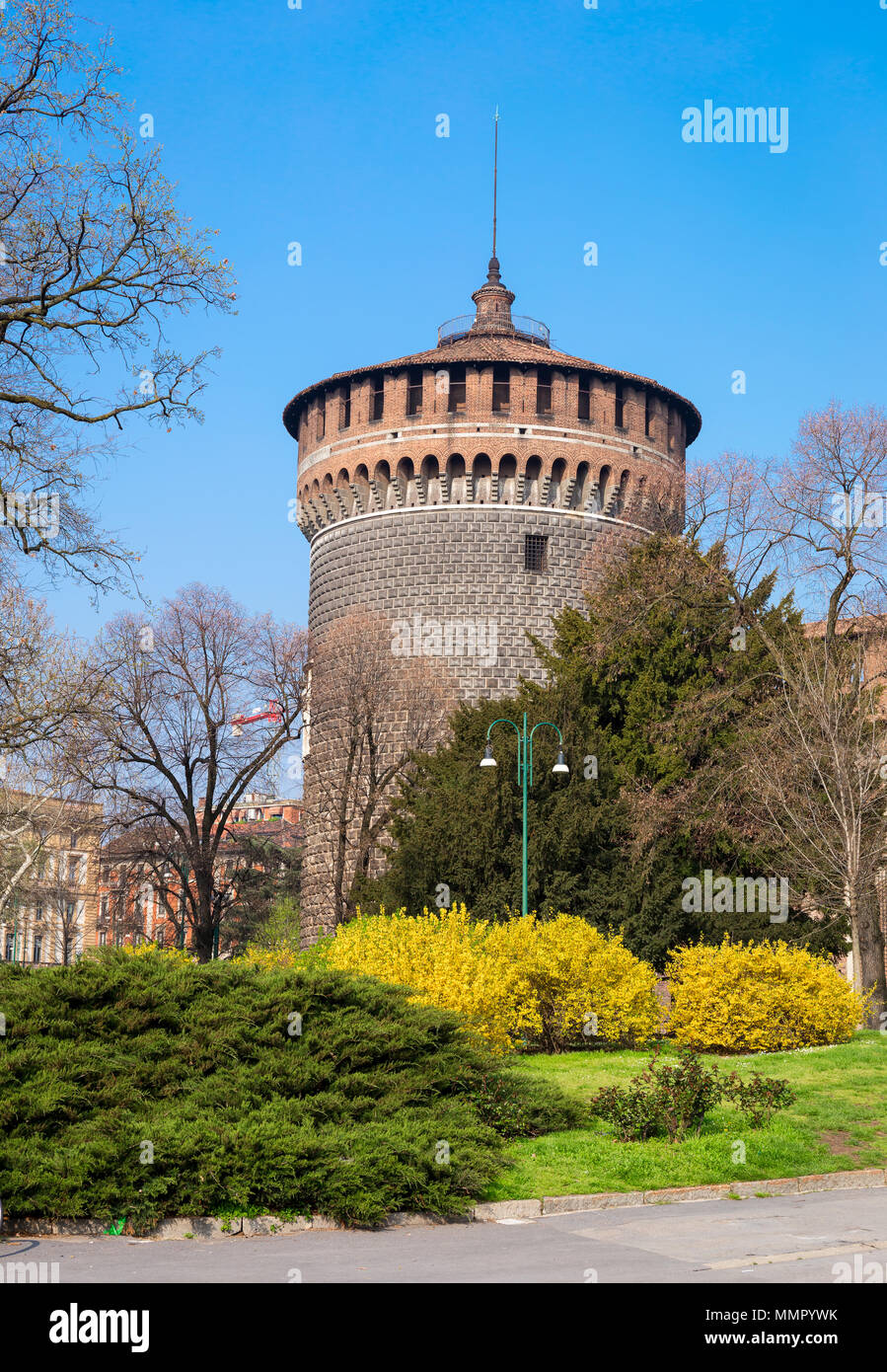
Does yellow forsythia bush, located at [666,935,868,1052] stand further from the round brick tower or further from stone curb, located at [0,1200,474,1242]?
the round brick tower

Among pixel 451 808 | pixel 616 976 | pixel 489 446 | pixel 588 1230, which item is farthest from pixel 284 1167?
pixel 489 446

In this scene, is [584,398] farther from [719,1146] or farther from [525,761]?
[719,1146]

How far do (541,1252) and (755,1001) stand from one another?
1088cm

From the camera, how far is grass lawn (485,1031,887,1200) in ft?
39.0

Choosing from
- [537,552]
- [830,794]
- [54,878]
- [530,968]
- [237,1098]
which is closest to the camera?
[237,1098]

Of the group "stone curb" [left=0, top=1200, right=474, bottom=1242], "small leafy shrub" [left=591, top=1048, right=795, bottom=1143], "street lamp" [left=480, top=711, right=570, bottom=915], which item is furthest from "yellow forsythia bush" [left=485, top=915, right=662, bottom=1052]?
"stone curb" [left=0, top=1200, right=474, bottom=1242]

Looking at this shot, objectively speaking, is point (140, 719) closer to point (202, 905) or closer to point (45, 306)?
point (202, 905)

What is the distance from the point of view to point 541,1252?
9.46 meters

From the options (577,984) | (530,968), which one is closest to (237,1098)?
(530,968)

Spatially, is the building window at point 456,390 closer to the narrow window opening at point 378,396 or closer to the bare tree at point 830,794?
the narrow window opening at point 378,396

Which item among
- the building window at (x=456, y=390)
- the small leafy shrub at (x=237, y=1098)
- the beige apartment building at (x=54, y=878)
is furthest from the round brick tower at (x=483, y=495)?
the small leafy shrub at (x=237, y=1098)

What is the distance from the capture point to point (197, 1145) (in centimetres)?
1026

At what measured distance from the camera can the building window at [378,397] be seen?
44062 millimetres
